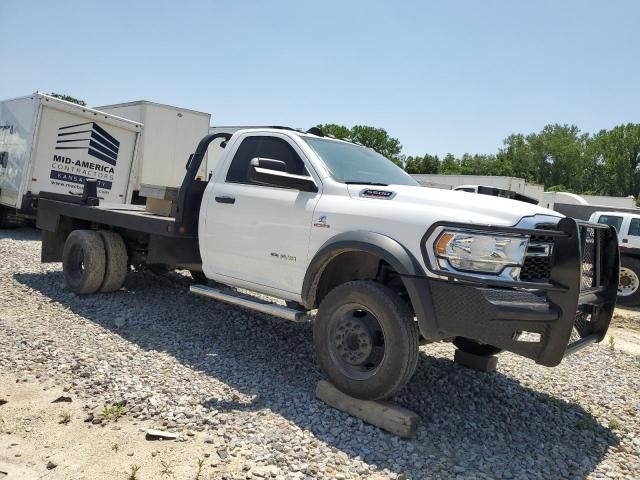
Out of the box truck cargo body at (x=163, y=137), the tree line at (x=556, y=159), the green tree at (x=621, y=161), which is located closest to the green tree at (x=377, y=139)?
the tree line at (x=556, y=159)

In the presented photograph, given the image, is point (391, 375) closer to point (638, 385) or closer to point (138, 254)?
point (638, 385)

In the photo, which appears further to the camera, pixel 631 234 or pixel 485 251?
pixel 631 234

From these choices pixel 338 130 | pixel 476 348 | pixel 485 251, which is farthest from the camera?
pixel 338 130

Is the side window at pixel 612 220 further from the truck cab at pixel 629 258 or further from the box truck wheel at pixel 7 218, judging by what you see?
the box truck wheel at pixel 7 218

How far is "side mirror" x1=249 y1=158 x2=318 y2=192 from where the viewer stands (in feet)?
14.2

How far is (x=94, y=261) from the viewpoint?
6.70 m

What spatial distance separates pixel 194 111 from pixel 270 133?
10.8m

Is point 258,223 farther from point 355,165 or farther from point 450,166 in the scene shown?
point 450,166

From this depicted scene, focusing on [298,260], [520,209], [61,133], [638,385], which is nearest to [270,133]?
[298,260]

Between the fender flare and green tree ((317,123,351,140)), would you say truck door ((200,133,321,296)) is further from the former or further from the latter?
green tree ((317,123,351,140))

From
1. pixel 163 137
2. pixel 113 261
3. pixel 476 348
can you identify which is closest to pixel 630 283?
pixel 476 348

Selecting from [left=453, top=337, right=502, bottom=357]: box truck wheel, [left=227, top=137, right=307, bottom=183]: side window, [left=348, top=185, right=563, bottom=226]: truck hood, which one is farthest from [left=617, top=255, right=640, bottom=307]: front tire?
[left=227, top=137, right=307, bottom=183]: side window

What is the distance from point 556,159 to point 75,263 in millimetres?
88394

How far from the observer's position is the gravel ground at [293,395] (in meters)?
3.49
